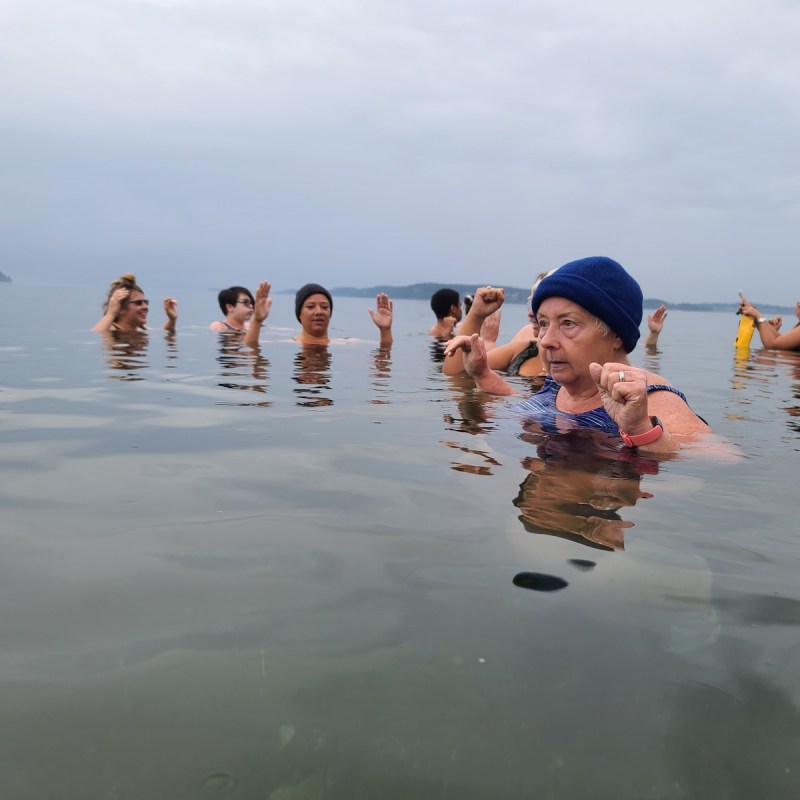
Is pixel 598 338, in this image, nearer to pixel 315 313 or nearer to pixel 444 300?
pixel 315 313

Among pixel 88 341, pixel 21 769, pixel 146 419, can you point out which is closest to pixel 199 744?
pixel 21 769

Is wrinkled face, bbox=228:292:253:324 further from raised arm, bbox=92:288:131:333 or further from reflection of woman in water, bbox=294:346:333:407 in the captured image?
reflection of woman in water, bbox=294:346:333:407

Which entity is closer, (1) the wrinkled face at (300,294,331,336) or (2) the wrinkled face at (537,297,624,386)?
(2) the wrinkled face at (537,297,624,386)

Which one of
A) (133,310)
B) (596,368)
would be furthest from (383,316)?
(596,368)

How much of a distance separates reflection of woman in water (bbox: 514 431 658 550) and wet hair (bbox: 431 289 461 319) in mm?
11504

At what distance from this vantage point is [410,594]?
2131mm

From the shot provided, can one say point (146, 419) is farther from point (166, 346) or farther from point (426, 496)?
point (166, 346)

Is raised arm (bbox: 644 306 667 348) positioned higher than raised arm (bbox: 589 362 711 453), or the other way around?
raised arm (bbox: 644 306 667 348)

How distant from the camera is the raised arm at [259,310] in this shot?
1090cm

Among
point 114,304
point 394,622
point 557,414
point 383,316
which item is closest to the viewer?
point 394,622

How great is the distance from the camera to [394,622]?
6.41 ft

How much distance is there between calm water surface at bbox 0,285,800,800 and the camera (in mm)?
1399

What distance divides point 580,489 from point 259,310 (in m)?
8.98

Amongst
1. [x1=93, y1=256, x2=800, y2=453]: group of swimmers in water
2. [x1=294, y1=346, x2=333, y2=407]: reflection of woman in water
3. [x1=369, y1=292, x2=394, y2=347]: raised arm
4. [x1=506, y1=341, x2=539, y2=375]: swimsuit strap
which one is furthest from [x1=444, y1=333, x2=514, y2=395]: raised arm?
[x1=369, y1=292, x2=394, y2=347]: raised arm
